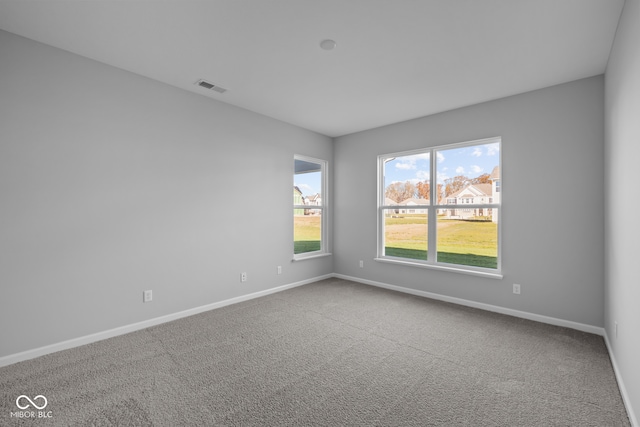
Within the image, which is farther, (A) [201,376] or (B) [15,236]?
(B) [15,236]

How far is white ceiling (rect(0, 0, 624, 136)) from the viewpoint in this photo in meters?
1.97

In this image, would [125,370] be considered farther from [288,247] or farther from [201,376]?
[288,247]

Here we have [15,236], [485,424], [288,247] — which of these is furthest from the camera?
[288,247]

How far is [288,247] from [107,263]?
7.65 feet

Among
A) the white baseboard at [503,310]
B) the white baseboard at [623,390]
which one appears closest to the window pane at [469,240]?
the white baseboard at [503,310]

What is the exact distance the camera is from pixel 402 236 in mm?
4750

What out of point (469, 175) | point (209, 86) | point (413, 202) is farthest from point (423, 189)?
point (209, 86)

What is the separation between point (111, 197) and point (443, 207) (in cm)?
403

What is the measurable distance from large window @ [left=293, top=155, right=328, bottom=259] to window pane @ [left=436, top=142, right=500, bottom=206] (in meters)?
2.02

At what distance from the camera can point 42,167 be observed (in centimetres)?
239

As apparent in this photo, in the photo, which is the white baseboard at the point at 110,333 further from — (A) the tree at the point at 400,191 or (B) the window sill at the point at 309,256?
(A) the tree at the point at 400,191

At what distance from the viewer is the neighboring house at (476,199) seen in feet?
11.8

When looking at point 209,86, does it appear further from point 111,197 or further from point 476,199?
point 476,199

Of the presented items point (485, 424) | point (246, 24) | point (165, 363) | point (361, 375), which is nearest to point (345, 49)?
point (246, 24)
